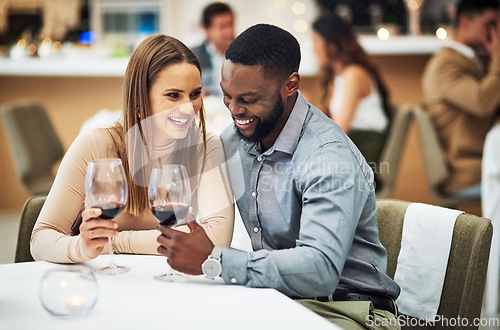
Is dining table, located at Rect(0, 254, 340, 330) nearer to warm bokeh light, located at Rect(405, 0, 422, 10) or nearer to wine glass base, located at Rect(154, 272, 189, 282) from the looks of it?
wine glass base, located at Rect(154, 272, 189, 282)

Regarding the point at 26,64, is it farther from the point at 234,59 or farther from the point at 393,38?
the point at 234,59

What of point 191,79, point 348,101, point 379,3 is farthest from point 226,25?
point 191,79

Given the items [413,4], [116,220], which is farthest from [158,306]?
[413,4]

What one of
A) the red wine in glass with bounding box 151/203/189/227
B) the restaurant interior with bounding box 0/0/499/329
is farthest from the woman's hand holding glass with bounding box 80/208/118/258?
the restaurant interior with bounding box 0/0/499/329

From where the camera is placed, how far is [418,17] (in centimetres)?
478

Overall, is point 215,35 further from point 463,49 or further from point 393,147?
point 463,49

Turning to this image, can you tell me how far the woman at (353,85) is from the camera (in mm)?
3338

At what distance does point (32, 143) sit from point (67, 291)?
2.78 meters

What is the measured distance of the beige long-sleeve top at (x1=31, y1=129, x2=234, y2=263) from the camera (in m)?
1.43

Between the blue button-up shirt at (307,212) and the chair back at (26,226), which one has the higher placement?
the blue button-up shirt at (307,212)

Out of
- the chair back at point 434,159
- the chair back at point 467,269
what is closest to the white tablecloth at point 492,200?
the chair back at point 434,159

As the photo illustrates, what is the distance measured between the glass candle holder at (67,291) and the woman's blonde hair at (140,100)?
547 mm

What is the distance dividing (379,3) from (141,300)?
4137mm

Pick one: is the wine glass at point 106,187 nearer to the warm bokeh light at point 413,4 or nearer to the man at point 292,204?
the man at point 292,204
